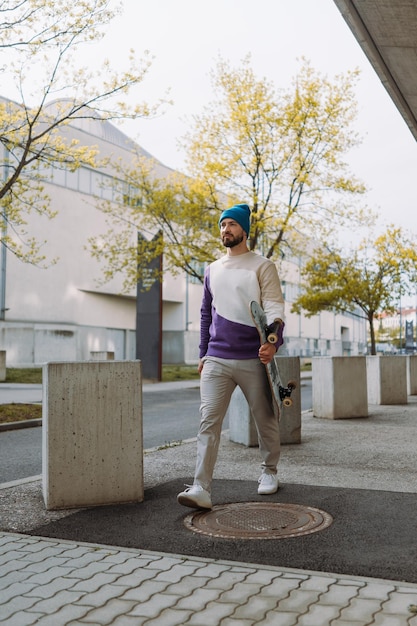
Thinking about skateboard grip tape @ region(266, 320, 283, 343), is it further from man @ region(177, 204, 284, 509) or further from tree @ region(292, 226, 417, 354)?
tree @ region(292, 226, 417, 354)

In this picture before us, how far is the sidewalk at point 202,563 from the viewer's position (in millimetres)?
3006

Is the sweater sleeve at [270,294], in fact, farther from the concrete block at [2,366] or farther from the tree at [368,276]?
the tree at [368,276]

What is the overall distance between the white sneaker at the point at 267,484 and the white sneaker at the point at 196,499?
67 centimetres

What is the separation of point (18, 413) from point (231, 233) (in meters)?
8.71

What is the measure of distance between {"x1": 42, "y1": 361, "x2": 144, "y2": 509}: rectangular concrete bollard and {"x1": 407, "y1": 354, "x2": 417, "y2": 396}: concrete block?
1425 cm

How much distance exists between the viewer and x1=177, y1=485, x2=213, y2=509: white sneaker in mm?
4879

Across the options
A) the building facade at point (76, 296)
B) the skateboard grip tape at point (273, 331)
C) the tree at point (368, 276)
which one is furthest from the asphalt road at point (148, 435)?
the building facade at point (76, 296)

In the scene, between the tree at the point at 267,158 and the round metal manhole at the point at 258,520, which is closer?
the round metal manhole at the point at 258,520

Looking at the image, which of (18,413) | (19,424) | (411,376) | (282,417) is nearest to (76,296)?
(411,376)

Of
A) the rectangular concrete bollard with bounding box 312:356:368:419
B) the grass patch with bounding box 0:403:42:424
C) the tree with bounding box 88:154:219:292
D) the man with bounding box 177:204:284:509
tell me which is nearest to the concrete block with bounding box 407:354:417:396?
the rectangular concrete bollard with bounding box 312:356:368:419

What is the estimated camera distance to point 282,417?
871 cm

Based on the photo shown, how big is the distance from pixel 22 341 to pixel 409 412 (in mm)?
27927

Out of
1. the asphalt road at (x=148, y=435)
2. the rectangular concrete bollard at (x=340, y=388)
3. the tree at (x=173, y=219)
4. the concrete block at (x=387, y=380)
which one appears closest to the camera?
the asphalt road at (x=148, y=435)

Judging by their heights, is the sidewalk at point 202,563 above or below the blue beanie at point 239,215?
below
